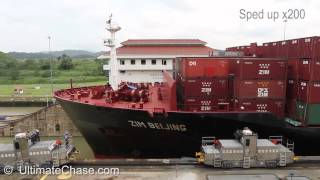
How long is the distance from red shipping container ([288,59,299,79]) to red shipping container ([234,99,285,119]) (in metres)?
1.81

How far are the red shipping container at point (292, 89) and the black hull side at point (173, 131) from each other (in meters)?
2.00

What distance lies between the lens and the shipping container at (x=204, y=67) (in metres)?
17.5

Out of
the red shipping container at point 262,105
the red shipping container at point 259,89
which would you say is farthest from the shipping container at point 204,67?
the red shipping container at point 262,105

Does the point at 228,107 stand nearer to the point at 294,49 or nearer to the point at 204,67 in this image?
the point at 204,67

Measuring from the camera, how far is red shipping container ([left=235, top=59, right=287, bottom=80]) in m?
17.5

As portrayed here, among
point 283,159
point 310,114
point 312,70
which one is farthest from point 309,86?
point 283,159

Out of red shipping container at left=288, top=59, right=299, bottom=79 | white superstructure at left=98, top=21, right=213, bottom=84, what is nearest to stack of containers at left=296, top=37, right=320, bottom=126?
red shipping container at left=288, top=59, right=299, bottom=79

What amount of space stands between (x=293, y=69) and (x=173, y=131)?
25.3ft

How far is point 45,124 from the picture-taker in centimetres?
3434

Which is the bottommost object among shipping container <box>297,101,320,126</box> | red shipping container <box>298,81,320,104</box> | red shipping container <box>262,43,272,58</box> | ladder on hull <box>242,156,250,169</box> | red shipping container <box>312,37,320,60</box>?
ladder on hull <box>242,156,250,169</box>

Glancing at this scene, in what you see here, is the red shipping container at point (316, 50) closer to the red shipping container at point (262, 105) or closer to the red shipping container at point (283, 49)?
the red shipping container at point (262, 105)

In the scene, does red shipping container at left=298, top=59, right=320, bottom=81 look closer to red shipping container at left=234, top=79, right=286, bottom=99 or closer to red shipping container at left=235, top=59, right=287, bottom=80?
red shipping container at left=235, top=59, right=287, bottom=80

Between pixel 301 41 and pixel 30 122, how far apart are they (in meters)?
27.4

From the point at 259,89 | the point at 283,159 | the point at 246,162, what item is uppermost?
the point at 259,89
